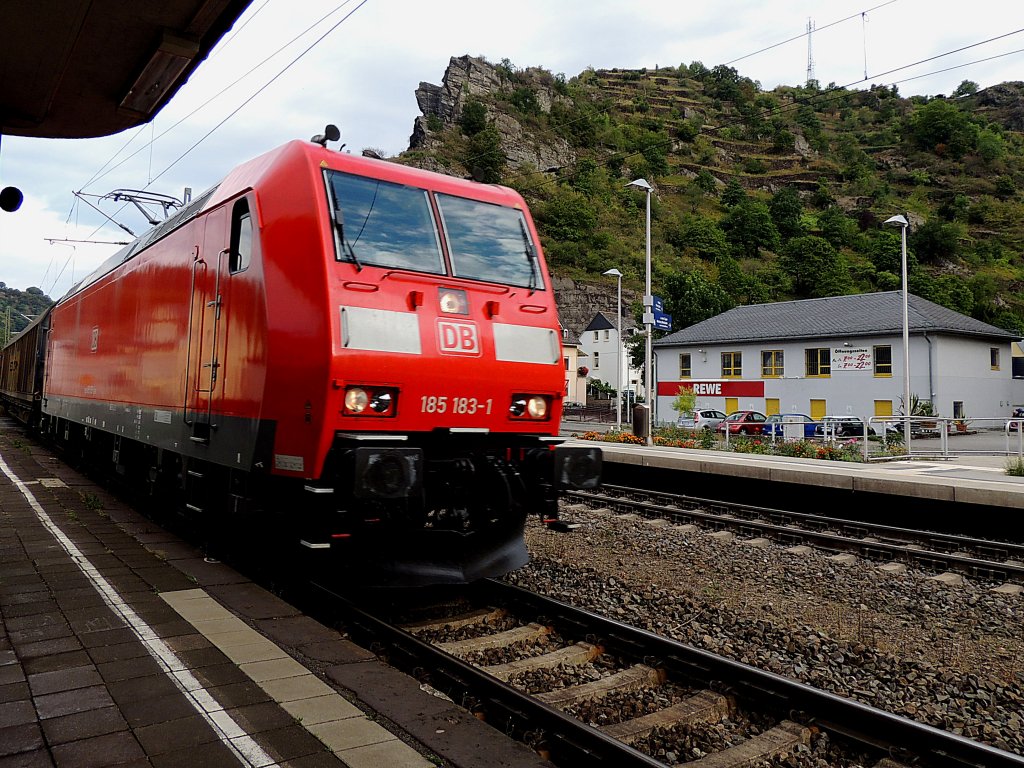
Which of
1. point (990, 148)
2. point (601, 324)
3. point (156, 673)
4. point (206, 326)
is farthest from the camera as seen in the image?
point (990, 148)

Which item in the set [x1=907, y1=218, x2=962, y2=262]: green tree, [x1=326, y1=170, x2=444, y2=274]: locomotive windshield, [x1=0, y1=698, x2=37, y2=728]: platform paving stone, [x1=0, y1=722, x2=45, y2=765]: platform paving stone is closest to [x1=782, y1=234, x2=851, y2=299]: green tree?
A: [x1=907, y1=218, x2=962, y2=262]: green tree

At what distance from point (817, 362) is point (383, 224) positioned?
3995 cm

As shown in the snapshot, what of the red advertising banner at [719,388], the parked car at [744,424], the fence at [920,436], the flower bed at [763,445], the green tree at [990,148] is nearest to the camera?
the fence at [920,436]

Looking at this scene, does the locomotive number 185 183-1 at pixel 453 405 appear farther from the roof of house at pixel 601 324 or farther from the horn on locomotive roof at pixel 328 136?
the roof of house at pixel 601 324

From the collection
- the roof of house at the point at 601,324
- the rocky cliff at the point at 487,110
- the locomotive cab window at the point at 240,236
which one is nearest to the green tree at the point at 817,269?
the roof of house at the point at 601,324

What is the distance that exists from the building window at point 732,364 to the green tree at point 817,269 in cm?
5195

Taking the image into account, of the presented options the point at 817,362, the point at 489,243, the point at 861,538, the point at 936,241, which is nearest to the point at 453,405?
the point at 489,243

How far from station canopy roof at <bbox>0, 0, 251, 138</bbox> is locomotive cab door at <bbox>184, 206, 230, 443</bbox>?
1.18 meters

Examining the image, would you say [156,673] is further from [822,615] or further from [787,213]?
[787,213]

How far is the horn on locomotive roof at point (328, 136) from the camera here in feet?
19.4

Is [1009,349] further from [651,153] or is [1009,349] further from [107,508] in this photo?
[651,153]

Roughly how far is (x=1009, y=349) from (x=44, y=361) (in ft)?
157

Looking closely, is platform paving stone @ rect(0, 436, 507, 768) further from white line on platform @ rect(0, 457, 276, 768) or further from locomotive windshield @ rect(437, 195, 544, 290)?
locomotive windshield @ rect(437, 195, 544, 290)

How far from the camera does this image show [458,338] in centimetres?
579
